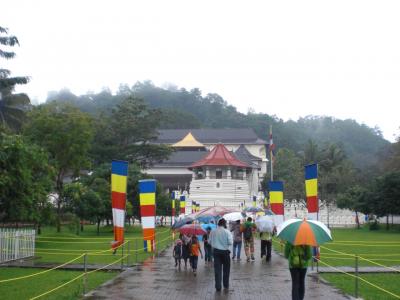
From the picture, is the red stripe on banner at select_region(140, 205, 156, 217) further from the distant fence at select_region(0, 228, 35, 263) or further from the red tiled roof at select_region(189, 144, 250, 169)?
the red tiled roof at select_region(189, 144, 250, 169)

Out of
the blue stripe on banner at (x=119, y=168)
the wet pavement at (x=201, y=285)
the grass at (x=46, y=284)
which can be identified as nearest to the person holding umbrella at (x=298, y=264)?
the wet pavement at (x=201, y=285)

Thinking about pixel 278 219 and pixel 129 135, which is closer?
pixel 278 219

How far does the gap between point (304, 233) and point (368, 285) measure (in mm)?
4641

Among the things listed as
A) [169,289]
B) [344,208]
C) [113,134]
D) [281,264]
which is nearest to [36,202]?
[281,264]

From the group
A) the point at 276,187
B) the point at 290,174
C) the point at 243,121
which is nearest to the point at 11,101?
the point at 276,187

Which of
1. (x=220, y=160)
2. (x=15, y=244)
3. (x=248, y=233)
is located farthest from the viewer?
(x=220, y=160)

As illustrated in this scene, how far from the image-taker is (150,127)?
5697cm

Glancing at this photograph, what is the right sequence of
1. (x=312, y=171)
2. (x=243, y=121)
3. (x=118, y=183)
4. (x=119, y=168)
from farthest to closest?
(x=243, y=121), (x=312, y=171), (x=119, y=168), (x=118, y=183)

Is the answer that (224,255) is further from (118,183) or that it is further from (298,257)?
(118,183)

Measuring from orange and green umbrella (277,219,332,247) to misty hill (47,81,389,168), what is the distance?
9420cm

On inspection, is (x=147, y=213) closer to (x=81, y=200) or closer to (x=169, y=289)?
(x=169, y=289)

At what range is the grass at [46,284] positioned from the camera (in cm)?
1138

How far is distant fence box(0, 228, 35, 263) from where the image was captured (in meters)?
17.1

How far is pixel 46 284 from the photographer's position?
42.4 feet
